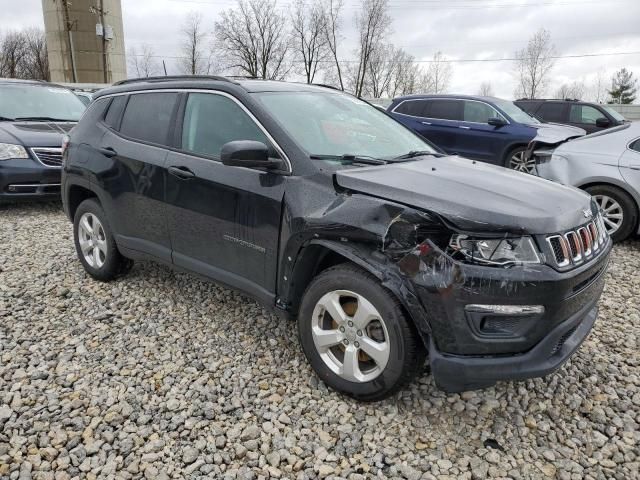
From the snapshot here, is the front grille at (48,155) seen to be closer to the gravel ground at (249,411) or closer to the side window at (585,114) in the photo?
the gravel ground at (249,411)

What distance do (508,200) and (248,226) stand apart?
149 centimetres

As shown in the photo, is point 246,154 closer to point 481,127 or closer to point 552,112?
point 481,127

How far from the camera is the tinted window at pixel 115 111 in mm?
4059

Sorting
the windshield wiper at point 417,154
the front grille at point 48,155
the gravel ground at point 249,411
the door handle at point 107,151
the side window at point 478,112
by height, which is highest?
the side window at point 478,112

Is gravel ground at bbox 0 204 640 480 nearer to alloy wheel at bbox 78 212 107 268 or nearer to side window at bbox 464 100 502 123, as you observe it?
alloy wheel at bbox 78 212 107 268

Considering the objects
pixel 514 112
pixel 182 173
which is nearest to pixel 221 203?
pixel 182 173

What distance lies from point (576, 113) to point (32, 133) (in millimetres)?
11744

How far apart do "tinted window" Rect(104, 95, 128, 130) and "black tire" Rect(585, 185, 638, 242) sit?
16.5 feet

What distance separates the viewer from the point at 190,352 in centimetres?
330

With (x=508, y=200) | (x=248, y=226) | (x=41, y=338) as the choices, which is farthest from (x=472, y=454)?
(x=41, y=338)

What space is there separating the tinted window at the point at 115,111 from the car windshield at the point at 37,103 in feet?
14.9

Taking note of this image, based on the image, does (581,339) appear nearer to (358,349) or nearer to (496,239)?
(496,239)

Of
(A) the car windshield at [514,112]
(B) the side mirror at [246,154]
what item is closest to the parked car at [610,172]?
(A) the car windshield at [514,112]

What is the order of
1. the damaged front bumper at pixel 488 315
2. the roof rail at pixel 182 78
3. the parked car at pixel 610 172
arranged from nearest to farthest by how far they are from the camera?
the damaged front bumper at pixel 488 315
the roof rail at pixel 182 78
the parked car at pixel 610 172
